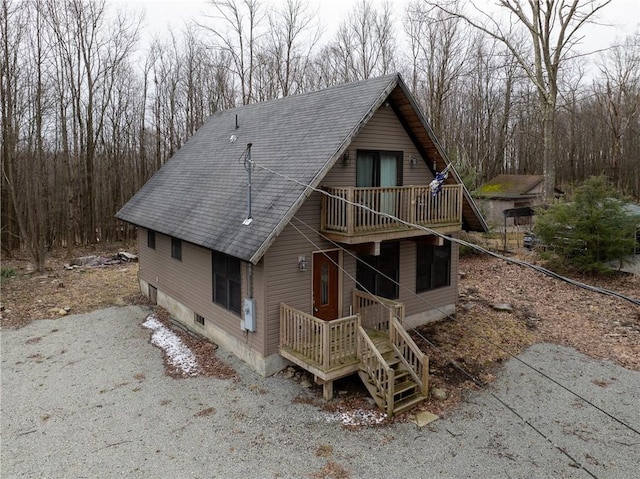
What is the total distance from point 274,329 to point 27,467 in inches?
190

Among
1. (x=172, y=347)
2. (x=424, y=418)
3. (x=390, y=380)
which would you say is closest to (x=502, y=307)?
(x=424, y=418)

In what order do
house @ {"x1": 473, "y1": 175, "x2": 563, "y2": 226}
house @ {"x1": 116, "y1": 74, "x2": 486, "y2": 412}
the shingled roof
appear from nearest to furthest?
house @ {"x1": 116, "y1": 74, "x2": 486, "y2": 412} → the shingled roof → house @ {"x1": 473, "y1": 175, "x2": 563, "y2": 226}

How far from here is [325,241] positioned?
1045 cm

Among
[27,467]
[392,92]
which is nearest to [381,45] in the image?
[392,92]

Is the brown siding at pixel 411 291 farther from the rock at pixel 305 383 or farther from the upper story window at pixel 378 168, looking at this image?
the rock at pixel 305 383

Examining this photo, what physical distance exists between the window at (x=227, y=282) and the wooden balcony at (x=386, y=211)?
237cm

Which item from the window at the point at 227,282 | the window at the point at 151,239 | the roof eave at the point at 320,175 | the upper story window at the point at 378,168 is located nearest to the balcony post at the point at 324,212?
the roof eave at the point at 320,175

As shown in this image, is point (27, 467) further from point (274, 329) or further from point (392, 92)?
point (392, 92)

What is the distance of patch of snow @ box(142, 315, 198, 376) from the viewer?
34.1ft

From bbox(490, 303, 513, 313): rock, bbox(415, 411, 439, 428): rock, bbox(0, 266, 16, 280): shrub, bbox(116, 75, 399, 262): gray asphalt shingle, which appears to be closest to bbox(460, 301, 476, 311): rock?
bbox(490, 303, 513, 313): rock

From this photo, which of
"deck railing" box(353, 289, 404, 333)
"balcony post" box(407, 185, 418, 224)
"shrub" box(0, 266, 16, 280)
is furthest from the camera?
"shrub" box(0, 266, 16, 280)

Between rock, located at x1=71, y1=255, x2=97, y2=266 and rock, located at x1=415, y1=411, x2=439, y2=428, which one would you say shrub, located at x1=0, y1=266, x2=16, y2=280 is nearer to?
rock, located at x1=71, y1=255, x2=97, y2=266

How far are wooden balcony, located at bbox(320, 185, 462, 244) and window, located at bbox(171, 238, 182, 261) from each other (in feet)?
17.1

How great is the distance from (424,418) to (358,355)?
168cm
